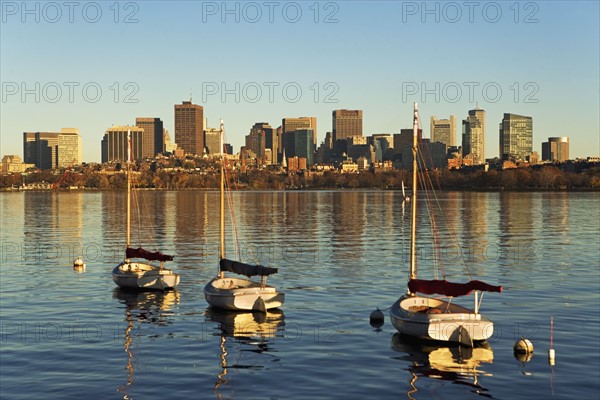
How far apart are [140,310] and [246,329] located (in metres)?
10.8

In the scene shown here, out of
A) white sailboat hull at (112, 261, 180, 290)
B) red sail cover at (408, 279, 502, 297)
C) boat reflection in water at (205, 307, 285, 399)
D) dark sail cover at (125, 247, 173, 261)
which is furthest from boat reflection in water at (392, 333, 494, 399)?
dark sail cover at (125, 247, 173, 261)

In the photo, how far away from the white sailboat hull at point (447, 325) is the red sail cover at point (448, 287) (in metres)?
1.00

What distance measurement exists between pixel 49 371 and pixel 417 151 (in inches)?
967

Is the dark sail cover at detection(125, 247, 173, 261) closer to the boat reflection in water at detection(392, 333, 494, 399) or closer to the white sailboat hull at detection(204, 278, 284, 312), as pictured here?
the white sailboat hull at detection(204, 278, 284, 312)

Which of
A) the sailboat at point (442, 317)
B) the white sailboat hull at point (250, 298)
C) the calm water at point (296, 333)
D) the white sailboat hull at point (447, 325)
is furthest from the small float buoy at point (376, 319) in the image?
the white sailboat hull at point (250, 298)

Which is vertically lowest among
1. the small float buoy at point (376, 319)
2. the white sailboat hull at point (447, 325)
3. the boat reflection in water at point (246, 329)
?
the boat reflection in water at point (246, 329)

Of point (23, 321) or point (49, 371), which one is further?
point (23, 321)

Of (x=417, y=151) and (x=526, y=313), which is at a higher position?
(x=417, y=151)

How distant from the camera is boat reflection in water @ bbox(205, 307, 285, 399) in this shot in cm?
4181

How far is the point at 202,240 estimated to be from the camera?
111 metres

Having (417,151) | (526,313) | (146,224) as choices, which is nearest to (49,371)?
(417,151)

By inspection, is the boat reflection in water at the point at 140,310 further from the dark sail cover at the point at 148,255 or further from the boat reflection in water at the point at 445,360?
the boat reflection in water at the point at 445,360

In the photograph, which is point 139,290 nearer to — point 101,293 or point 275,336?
point 101,293

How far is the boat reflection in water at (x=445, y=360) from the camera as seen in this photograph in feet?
123
